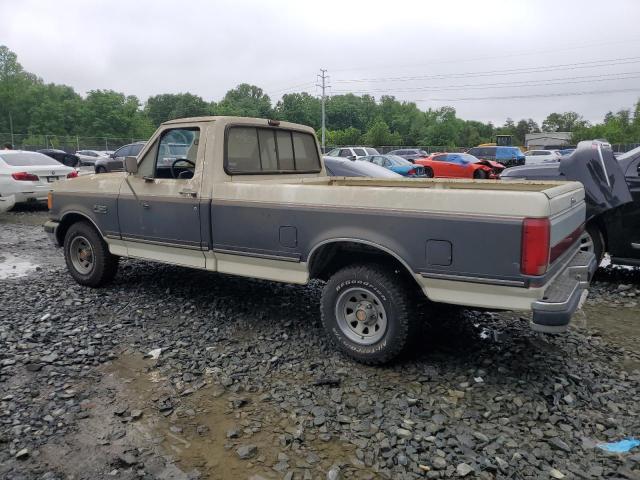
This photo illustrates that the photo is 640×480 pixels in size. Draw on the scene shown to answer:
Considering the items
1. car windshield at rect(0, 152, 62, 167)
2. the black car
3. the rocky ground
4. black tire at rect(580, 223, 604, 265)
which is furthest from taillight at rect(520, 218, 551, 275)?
car windshield at rect(0, 152, 62, 167)

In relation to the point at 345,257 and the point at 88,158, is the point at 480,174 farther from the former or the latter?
the point at 88,158

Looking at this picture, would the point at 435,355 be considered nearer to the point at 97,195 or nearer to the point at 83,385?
the point at 83,385

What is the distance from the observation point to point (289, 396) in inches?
144

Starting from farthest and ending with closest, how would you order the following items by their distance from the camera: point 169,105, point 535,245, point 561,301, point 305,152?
1. point 169,105
2. point 305,152
3. point 561,301
4. point 535,245

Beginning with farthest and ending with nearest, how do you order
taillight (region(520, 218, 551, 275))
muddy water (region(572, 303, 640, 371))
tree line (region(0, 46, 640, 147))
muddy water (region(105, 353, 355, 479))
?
tree line (region(0, 46, 640, 147)), muddy water (region(572, 303, 640, 371)), taillight (region(520, 218, 551, 275)), muddy water (region(105, 353, 355, 479))

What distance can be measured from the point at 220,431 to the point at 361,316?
1408mm

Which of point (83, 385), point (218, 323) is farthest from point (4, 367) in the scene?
point (218, 323)

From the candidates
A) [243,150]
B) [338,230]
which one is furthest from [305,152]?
[338,230]

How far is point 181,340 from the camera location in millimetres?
4625

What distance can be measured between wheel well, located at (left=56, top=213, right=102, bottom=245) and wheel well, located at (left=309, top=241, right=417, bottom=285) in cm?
318

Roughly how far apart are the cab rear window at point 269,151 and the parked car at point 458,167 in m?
18.8

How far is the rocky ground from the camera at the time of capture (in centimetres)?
292

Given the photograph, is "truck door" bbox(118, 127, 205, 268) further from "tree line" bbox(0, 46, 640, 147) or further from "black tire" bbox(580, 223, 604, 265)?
"tree line" bbox(0, 46, 640, 147)

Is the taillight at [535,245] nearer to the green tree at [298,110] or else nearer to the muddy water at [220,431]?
the muddy water at [220,431]
